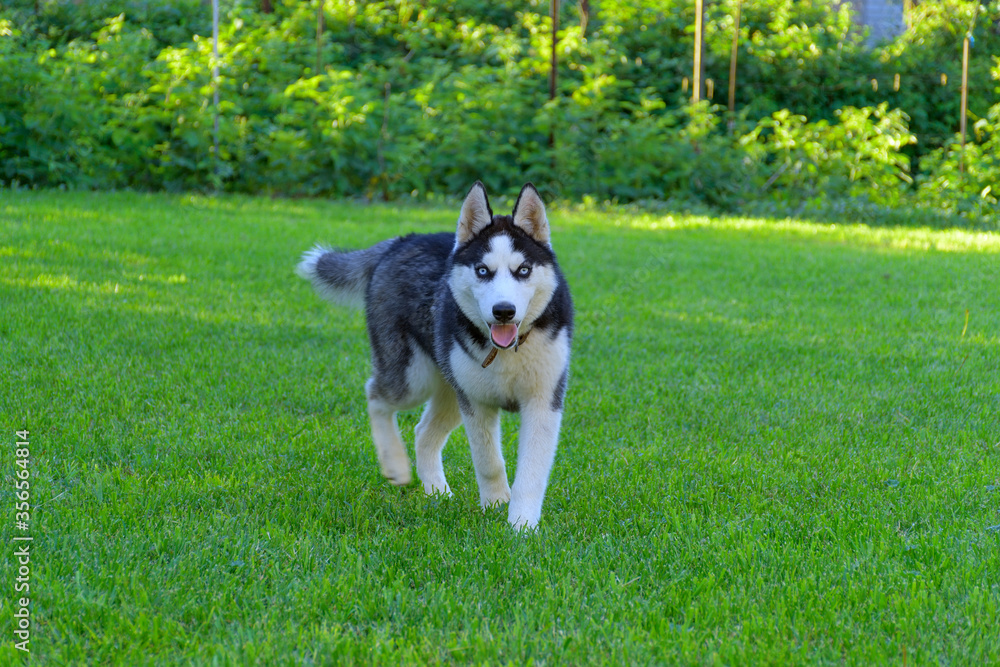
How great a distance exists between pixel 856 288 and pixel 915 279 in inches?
29.1

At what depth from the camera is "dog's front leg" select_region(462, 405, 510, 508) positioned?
3729 mm

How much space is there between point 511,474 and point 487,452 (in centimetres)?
62

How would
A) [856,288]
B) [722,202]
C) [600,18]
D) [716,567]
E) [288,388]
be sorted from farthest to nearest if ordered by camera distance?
[600,18], [722,202], [856,288], [288,388], [716,567]

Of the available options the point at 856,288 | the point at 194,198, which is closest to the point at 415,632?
the point at 856,288

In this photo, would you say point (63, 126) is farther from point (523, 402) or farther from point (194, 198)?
point (523, 402)

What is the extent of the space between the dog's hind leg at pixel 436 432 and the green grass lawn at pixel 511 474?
0.40ft

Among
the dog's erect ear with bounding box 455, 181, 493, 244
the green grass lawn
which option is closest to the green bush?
the green grass lawn

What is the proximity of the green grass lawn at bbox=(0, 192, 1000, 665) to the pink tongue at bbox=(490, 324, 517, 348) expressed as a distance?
0.66 m

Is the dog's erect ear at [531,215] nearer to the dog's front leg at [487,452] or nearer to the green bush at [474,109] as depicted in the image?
the dog's front leg at [487,452]

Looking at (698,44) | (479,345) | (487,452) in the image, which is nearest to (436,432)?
(487,452)

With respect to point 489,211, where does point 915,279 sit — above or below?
below

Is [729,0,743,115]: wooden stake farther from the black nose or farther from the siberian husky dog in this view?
the black nose

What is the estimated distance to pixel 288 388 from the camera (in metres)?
5.29

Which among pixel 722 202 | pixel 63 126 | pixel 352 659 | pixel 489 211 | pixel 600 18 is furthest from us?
pixel 600 18
